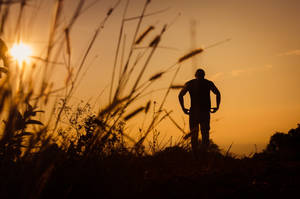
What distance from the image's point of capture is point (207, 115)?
6750mm

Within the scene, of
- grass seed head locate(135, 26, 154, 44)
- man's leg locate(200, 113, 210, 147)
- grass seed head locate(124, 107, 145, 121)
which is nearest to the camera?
grass seed head locate(124, 107, 145, 121)

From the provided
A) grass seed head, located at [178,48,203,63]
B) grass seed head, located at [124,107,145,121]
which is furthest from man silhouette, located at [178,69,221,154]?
grass seed head, located at [124,107,145,121]

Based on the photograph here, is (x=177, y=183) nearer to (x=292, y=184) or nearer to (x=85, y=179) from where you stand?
(x=85, y=179)

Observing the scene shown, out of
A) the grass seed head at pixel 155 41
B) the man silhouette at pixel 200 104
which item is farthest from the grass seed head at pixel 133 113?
the man silhouette at pixel 200 104

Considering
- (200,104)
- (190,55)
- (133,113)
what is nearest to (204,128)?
(200,104)

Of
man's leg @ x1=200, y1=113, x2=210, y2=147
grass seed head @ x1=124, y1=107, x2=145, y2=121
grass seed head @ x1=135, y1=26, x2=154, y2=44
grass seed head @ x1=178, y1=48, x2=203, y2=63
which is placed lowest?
grass seed head @ x1=124, y1=107, x2=145, y2=121

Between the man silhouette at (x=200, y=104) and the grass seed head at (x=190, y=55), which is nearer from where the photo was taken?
the grass seed head at (x=190, y=55)

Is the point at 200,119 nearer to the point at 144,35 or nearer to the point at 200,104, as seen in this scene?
the point at 200,104

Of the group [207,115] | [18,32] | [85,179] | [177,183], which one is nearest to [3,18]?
[18,32]

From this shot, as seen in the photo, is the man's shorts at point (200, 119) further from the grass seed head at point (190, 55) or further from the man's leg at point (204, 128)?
the grass seed head at point (190, 55)

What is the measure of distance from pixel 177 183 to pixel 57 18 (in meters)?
1.61

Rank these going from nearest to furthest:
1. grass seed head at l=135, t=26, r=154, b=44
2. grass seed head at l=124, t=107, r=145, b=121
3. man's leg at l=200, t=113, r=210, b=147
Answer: grass seed head at l=124, t=107, r=145, b=121 < grass seed head at l=135, t=26, r=154, b=44 < man's leg at l=200, t=113, r=210, b=147

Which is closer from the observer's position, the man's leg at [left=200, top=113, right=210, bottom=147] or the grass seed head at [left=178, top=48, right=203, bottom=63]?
the grass seed head at [left=178, top=48, right=203, bottom=63]

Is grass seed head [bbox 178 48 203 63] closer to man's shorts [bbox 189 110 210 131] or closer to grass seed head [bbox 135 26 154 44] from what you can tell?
grass seed head [bbox 135 26 154 44]
